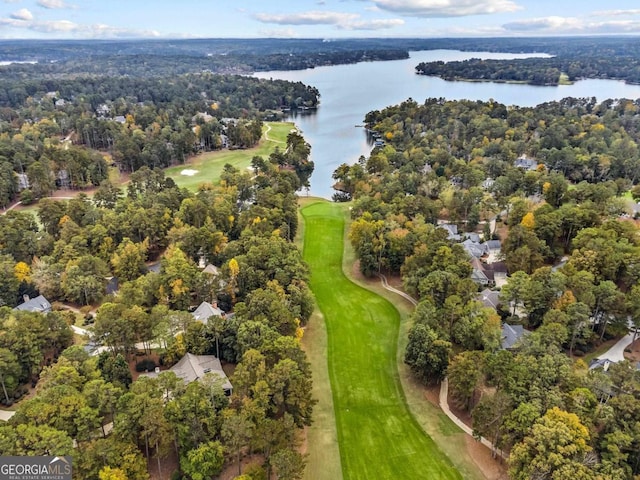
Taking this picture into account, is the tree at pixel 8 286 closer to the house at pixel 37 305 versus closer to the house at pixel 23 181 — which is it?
the house at pixel 37 305

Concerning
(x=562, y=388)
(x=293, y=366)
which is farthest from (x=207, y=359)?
(x=562, y=388)

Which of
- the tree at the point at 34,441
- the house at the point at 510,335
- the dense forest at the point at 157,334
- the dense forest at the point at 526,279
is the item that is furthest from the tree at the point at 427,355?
the tree at the point at 34,441

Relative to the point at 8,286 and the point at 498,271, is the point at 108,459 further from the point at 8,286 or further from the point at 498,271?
the point at 498,271

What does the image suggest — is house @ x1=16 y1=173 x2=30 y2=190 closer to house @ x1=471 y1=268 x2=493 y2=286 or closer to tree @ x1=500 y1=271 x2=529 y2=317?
house @ x1=471 y1=268 x2=493 y2=286

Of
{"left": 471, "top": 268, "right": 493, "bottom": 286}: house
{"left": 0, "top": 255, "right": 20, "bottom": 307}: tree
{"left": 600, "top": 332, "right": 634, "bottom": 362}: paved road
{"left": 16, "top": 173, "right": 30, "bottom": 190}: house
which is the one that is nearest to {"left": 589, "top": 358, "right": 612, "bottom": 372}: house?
{"left": 600, "top": 332, "right": 634, "bottom": 362}: paved road

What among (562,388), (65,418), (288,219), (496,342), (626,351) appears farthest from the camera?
(288,219)

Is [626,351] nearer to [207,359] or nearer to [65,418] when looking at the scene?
[207,359]

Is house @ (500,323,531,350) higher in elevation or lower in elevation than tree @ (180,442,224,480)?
higher
